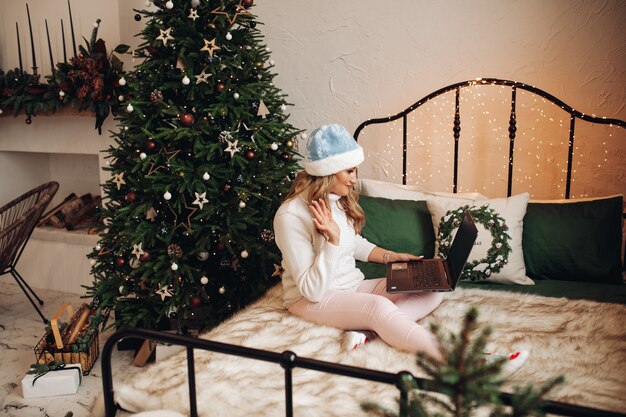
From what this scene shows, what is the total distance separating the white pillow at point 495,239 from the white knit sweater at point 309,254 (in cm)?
45

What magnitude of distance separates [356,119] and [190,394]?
2.06 metres

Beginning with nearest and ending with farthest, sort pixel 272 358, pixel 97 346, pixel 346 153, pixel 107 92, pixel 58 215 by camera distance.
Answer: pixel 272 358, pixel 346 153, pixel 97 346, pixel 107 92, pixel 58 215

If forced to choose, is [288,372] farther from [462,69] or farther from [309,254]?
[462,69]

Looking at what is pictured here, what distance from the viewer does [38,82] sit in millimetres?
3449

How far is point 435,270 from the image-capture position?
2.02 metres

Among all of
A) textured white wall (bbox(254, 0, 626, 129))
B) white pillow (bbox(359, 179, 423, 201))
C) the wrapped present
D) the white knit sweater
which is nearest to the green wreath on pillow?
white pillow (bbox(359, 179, 423, 201))

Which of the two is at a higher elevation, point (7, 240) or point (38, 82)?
point (38, 82)

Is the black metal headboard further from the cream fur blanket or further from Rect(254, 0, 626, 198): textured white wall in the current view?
the cream fur blanket

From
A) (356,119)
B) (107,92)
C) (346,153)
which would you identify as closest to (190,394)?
(346,153)

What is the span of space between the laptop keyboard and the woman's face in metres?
0.39

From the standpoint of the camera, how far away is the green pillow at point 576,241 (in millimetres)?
2219

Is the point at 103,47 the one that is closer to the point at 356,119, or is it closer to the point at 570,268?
the point at 356,119

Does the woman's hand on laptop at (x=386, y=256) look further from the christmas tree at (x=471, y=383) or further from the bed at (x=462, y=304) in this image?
the christmas tree at (x=471, y=383)

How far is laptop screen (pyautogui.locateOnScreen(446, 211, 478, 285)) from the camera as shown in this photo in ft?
5.92
